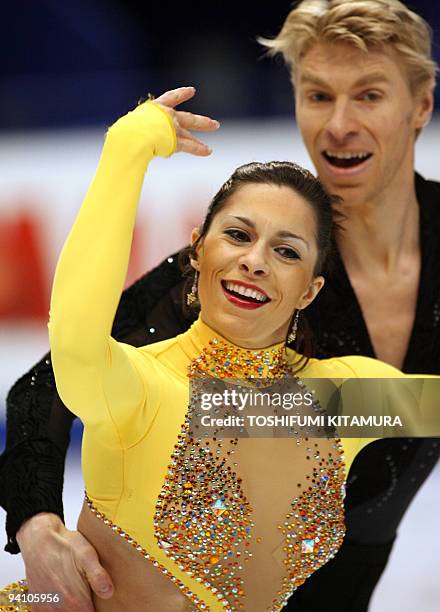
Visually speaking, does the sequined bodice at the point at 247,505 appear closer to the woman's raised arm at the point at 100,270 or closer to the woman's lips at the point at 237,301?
the woman's lips at the point at 237,301

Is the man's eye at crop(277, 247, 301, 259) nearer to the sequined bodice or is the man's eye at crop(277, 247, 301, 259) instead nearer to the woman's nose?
the woman's nose

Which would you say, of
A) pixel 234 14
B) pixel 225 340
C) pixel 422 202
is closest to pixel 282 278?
pixel 225 340

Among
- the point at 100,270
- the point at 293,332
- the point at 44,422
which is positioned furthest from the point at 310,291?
the point at 44,422

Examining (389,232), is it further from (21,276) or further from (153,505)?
(21,276)

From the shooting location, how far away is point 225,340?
1325 millimetres

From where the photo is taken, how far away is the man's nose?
5.35 feet

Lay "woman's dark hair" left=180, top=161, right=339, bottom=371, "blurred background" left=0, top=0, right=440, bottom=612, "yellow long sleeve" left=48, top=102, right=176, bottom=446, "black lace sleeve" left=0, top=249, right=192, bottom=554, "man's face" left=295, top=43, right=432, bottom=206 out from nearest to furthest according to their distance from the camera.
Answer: "yellow long sleeve" left=48, top=102, right=176, bottom=446
"woman's dark hair" left=180, top=161, right=339, bottom=371
"black lace sleeve" left=0, top=249, right=192, bottom=554
"man's face" left=295, top=43, right=432, bottom=206
"blurred background" left=0, top=0, right=440, bottom=612

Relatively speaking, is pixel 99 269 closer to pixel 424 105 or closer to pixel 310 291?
pixel 310 291

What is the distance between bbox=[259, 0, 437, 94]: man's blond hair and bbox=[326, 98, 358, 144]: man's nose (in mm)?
102

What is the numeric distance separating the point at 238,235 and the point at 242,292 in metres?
0.08

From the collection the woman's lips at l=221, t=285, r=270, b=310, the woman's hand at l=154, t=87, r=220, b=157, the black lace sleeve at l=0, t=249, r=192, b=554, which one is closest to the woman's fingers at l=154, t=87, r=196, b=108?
the woman's hand at l=154, t=87, r=220, b=157

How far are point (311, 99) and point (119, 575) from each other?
0.88 m

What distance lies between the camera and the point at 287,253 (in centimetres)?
130

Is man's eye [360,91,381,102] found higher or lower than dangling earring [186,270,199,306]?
higher
